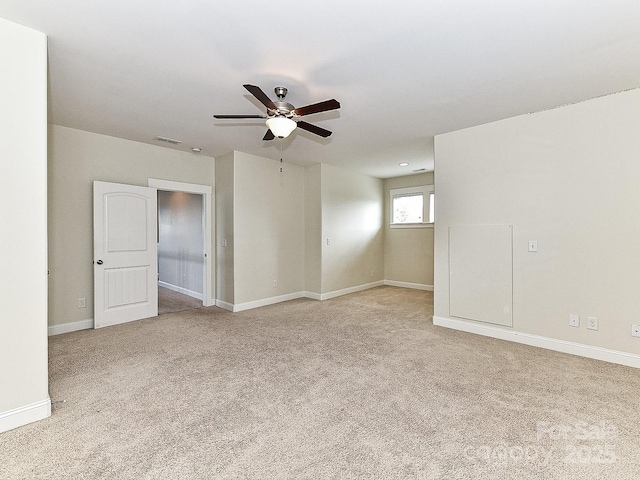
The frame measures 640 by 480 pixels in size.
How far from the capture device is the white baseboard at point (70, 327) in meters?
3.83

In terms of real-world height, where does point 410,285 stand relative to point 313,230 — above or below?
below

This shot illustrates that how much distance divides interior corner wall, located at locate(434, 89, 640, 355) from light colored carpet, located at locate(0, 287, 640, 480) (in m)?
0.48

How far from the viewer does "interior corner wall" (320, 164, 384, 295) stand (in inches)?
234

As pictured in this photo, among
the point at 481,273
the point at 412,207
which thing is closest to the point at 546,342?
the point at 481,273

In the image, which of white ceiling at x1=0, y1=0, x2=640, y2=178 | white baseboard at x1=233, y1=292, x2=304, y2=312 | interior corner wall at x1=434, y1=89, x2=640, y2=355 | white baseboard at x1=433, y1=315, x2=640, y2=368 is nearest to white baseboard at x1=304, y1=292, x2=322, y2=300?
white baseboard at x1=233, y1=292, x2=304, y2=312

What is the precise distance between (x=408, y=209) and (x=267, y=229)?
11.0 ft

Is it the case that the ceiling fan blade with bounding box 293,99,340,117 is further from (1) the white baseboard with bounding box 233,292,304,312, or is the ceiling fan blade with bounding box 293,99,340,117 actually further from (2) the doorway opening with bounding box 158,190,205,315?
(2) the doorway opening with bounding box 158,190,205,315

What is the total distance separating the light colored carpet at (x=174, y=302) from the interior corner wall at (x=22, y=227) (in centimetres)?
290

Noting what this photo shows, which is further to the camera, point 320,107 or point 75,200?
point 75,200

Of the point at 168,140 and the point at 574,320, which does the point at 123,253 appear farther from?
the point at 574,320

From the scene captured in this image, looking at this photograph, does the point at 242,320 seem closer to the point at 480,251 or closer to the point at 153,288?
the point at 153,288

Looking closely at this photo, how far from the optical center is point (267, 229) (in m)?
5.51

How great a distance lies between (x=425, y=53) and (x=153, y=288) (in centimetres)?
455

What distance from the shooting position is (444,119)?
3.61 meters
